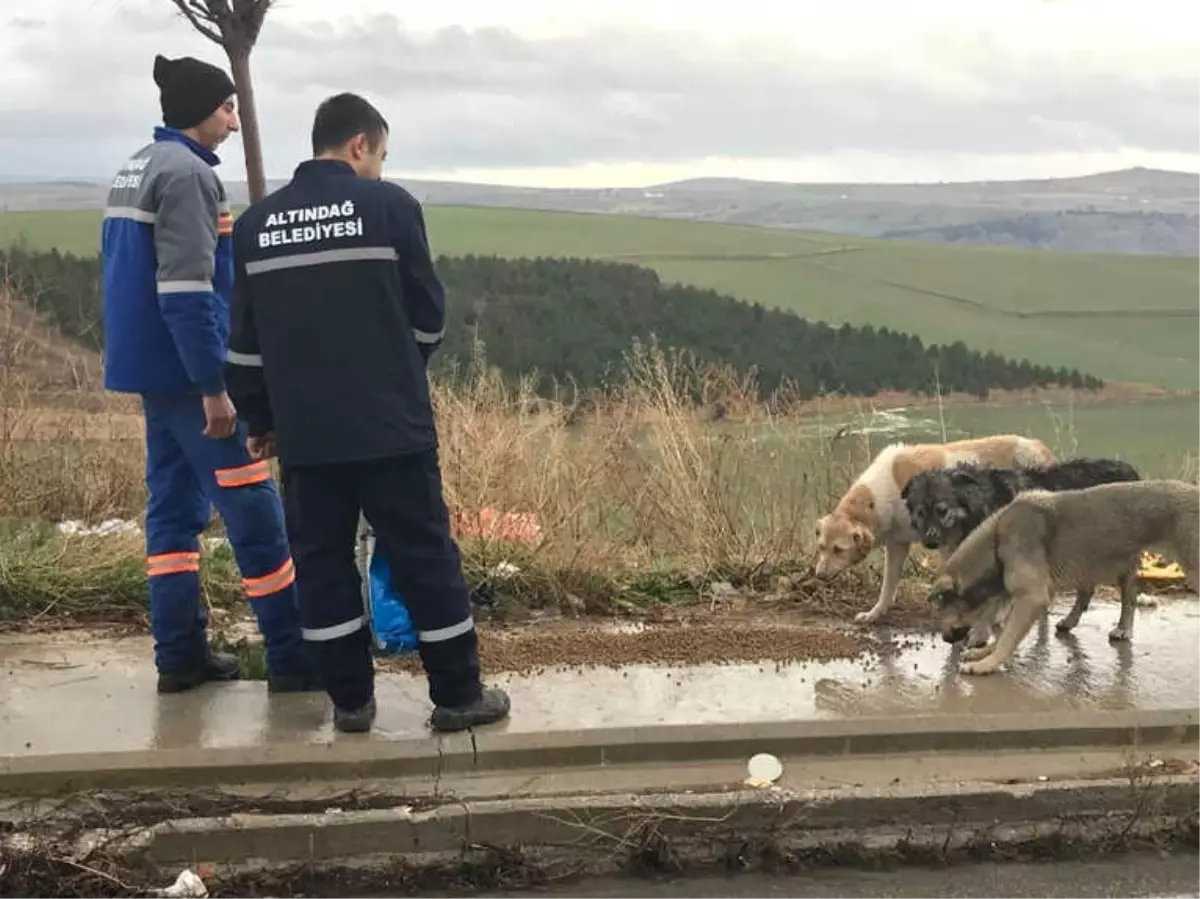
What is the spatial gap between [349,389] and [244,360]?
0.49 m

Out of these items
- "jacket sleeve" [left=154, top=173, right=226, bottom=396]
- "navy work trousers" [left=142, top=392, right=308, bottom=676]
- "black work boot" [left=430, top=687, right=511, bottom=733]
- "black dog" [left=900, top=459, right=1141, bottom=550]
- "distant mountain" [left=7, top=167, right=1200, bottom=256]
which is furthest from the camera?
"distant mountain" [left=7, top=167, right=1200, bottom=256]

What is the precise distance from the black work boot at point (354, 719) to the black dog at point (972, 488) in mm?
3164

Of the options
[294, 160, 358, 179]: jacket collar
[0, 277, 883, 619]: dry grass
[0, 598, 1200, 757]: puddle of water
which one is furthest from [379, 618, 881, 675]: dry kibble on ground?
[294, 160, 358, 179]: jacket collar

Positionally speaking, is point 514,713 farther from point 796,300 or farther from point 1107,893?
point 796,300

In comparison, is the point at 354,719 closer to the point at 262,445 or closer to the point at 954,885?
the point at 262,445

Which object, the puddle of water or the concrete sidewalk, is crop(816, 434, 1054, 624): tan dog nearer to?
the puddle of water

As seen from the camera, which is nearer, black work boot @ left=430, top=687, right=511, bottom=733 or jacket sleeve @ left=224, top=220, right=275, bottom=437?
jacket sleeve @ left=224, top=220, right=275, bottom=437

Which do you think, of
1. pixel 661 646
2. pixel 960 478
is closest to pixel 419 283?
pixel 661 646

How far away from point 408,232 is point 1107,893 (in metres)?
3.32

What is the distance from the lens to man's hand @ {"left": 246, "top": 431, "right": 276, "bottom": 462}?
490 cm

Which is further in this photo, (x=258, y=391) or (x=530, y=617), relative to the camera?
(x=530, y=617)

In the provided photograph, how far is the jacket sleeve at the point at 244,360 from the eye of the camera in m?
4.64

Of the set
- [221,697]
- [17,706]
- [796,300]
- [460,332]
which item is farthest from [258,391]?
[796,300]

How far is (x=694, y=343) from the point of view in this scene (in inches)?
763
